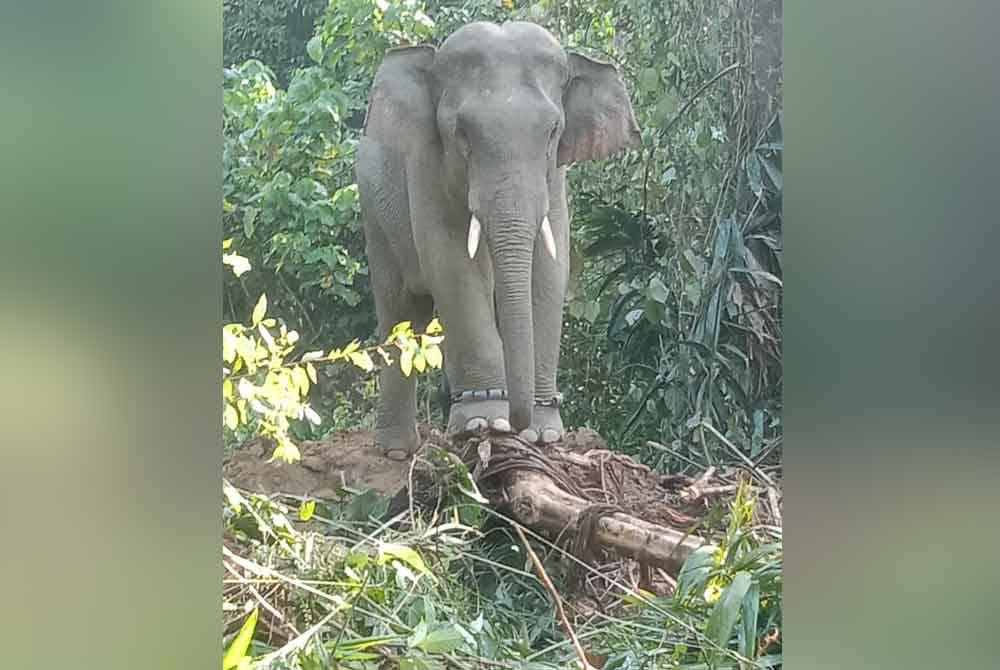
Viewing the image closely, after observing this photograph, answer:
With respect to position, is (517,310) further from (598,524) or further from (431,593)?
(431,593)

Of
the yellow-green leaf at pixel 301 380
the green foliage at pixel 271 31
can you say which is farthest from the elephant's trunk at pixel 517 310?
the green foliage at pixel 271 31

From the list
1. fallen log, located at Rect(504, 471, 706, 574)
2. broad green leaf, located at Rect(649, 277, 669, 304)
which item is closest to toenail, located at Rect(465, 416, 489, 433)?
fallen log, located at Rect(504, 471, 706, 574)

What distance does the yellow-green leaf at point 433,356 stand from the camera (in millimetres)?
1814

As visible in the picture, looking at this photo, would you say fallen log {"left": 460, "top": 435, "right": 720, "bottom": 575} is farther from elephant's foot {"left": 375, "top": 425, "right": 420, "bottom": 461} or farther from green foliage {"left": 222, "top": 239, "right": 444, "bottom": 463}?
green foliage {"left": 222, "top": 239, "right": 444, "bottom": 463}

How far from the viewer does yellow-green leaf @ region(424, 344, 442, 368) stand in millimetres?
1814

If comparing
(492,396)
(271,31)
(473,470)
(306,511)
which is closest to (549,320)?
(492,396)

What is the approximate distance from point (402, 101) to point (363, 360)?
46 cm

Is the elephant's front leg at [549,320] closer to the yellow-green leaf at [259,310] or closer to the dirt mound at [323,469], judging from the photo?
the dirt mound at [323,469]

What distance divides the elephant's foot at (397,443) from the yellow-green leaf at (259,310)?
0.28 meters

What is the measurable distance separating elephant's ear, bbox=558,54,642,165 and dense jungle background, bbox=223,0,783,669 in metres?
0.03

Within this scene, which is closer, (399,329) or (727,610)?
(727,610)

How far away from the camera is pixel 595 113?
5.75ft
